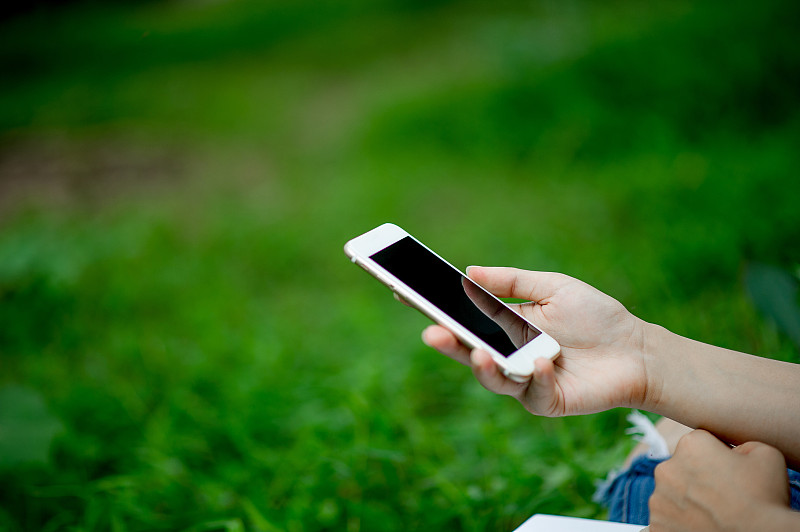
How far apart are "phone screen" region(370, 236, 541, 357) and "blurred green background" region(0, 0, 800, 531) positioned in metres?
0.61

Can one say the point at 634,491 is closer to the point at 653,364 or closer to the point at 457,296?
the point at 653,364

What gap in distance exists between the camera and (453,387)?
205 centimetres

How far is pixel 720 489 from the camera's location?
819 millimetres

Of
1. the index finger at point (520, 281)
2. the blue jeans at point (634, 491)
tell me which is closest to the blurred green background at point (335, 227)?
the blue jeans at point (634, 491)

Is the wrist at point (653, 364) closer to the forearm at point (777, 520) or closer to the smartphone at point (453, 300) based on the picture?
the smartphone at point (453, 300)

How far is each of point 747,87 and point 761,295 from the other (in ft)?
7.36

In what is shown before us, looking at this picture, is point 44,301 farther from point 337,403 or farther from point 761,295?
point 761,295

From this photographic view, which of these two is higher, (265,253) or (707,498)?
(707,498)

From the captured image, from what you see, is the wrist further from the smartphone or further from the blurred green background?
the blurred green background

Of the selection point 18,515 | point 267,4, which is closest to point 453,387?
point 18,515

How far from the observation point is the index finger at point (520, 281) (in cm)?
118

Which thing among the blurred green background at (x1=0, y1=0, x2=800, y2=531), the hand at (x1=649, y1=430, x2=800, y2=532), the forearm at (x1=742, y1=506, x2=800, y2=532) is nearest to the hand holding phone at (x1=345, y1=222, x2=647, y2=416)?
the hand at (x1=649, y1=430, x2=800, y2=532)

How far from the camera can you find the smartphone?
1.05m

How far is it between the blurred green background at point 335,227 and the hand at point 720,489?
57 centimetres
